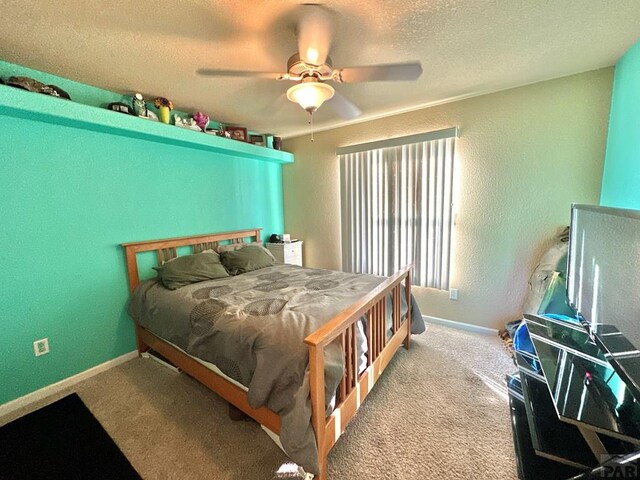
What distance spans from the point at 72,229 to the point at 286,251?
2251mm

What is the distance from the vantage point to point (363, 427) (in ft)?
5.36

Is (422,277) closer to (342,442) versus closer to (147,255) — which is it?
(342,442)

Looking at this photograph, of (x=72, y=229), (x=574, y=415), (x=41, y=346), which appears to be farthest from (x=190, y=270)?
(x=574, y=415)

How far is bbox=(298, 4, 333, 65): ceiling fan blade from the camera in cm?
138

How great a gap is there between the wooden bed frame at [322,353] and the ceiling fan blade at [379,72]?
1380 mm

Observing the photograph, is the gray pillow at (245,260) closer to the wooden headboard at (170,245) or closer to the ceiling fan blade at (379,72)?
the wooden headboard at (170,245)

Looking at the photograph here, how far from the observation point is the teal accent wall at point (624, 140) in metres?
1.67

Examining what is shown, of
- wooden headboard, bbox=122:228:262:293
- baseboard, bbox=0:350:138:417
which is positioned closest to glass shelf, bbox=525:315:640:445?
wooden headboard, bbox=122:228:262:293

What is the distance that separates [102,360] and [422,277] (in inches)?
132

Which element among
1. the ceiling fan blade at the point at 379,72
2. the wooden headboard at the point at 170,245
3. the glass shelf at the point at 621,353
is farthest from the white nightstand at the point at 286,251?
the glass shelf at the point at 621,353

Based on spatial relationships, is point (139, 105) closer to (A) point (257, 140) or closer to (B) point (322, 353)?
(A) point (257, 140)

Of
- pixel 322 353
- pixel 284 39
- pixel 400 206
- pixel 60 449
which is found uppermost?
pixel 284 39

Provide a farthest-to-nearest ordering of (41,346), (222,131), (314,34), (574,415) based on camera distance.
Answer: (222,131) → (41,346) → (314,34) → (574,415)

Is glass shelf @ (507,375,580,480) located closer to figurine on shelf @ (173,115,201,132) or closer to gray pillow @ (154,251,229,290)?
gray pillow @ (154,251,229,290)
